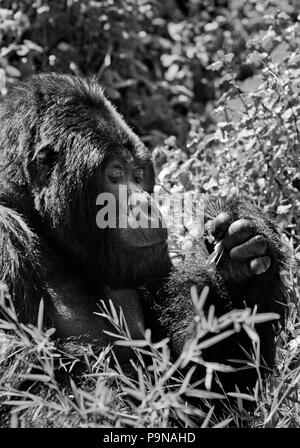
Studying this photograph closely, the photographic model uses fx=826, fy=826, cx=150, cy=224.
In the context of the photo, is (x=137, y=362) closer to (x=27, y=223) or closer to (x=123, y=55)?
(x=27, y=223)

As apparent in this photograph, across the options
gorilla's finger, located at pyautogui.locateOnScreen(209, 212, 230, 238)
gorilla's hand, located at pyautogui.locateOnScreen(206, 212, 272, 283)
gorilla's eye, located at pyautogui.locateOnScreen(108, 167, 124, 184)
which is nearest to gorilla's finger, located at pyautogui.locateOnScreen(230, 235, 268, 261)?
gorilla's hand, located at pyautogui.locateOnScreen(206, 212, 272, 283)

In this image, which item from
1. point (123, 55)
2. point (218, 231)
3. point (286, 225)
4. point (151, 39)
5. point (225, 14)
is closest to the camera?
point (218, 231)

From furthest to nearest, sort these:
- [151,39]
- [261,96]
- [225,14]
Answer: [225,14] < [151,39] < [261,96]

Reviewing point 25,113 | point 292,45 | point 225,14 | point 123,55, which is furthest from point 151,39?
point 25,113

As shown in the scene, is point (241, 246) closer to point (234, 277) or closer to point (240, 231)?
point (240, 231)

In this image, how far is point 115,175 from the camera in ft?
11.8

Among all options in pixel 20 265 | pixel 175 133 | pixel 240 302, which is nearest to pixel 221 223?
pixel 240 302

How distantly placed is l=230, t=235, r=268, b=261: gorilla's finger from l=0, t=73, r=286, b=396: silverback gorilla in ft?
0.09

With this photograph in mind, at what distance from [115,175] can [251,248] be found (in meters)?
0.69

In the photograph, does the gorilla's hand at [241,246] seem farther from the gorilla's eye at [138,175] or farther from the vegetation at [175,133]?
the gorilla's eye at [138,175]

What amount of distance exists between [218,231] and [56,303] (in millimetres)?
756

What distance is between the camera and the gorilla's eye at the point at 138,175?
12.2 feet

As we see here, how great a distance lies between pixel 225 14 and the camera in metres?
7.70

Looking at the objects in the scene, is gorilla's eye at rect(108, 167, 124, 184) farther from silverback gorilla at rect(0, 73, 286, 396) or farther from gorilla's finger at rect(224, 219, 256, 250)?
gorilla's finger at rect(224, 219, 256, 250)
